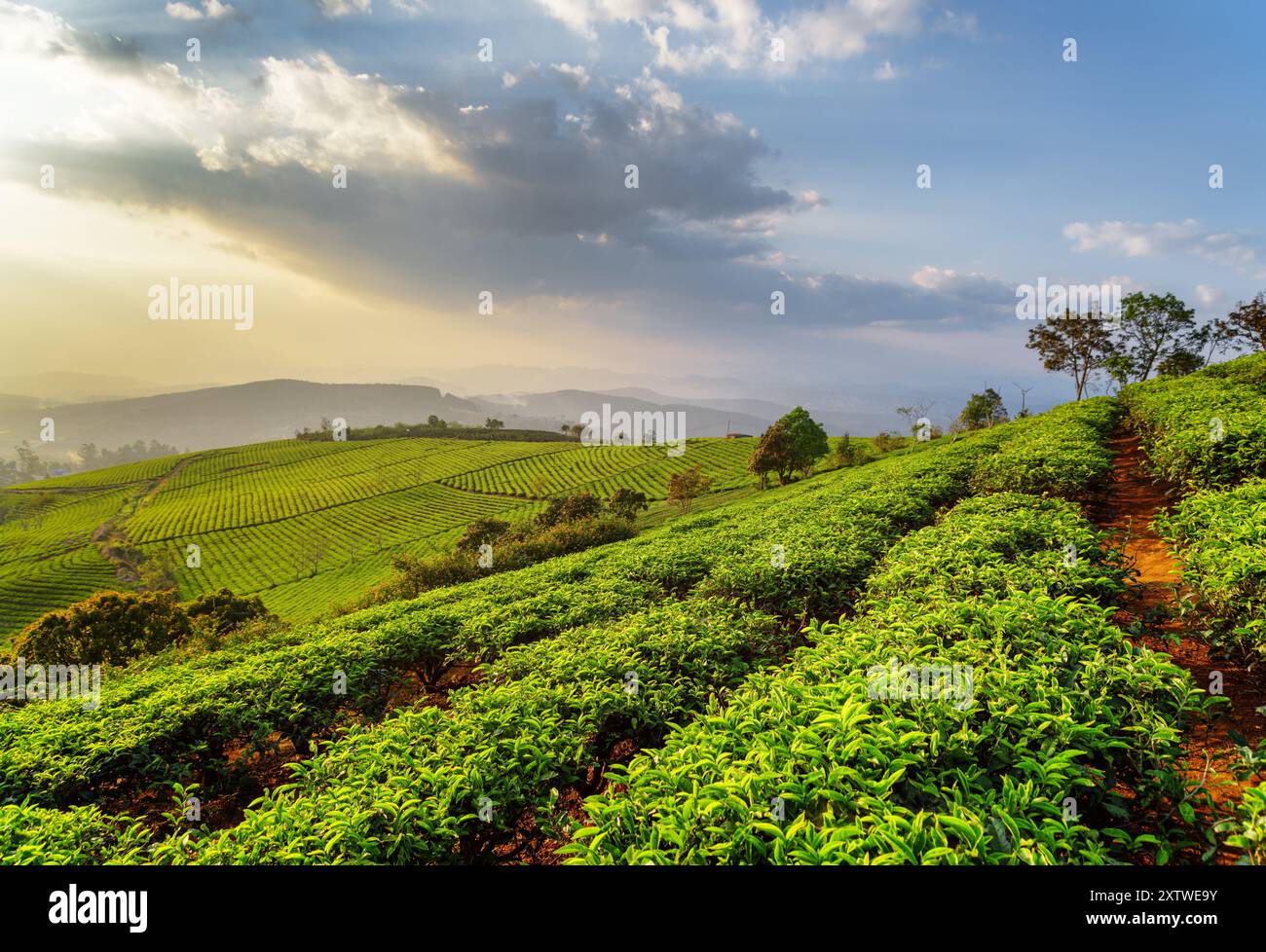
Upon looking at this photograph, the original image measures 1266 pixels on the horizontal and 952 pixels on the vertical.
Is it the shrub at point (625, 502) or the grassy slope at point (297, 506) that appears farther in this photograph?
the grassy slope at point (297, 506)

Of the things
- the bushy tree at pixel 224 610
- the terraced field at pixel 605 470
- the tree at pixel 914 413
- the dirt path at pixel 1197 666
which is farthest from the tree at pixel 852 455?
the bushy tree at pixel 224 610

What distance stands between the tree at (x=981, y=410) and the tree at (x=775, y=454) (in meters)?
28.2

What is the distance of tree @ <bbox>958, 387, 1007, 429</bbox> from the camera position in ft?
225

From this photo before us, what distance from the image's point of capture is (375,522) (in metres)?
95.7

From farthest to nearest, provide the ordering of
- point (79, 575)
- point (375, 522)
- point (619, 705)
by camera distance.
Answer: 1. point (375, 522)
2. point (79, 575)
3. point (619, 705)

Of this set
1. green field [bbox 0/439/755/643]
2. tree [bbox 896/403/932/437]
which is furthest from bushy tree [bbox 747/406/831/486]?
tree [bbox 896/403/932/437]

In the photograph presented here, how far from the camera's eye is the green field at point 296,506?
74812 mm

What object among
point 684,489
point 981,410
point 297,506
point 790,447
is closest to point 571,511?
point 684,489

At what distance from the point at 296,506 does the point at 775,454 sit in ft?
318

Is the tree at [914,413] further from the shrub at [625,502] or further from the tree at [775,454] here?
the shrub at [625,502]

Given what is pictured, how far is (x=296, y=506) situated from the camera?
10550 cm

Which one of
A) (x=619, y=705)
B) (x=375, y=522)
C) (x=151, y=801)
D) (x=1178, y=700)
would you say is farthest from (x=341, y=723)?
(x=375, y=522)
